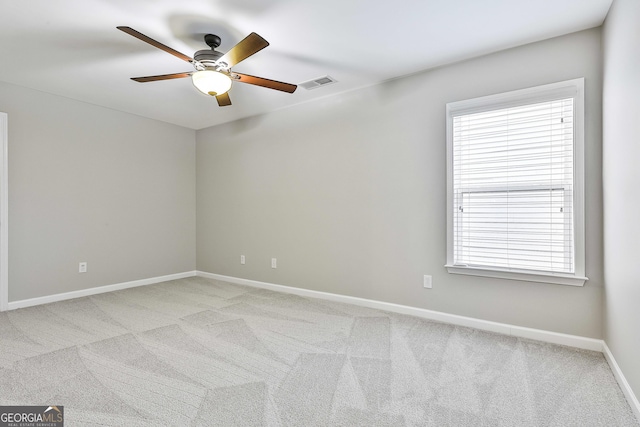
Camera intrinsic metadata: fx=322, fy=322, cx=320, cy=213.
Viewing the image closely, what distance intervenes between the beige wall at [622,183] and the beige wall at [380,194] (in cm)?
21

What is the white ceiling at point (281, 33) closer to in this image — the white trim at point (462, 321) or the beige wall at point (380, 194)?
the beige wall at point (380, 194)

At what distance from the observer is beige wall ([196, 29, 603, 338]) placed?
2584mm

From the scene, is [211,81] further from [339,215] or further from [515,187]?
[515,187]

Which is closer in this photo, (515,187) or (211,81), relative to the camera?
(211,81)

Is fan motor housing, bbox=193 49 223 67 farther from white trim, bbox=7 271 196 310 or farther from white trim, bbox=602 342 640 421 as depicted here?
white trim, bbox=602 342 640 421

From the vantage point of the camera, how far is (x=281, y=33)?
2.58 metres

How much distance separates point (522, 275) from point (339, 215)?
1.93m

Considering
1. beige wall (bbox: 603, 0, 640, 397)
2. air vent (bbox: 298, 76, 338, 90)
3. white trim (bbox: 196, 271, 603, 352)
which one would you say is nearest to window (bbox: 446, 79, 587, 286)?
beige wall (bbox: 603, 0, 640, 397)

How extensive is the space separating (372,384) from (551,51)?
2.93m

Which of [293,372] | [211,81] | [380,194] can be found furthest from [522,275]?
[211,81]

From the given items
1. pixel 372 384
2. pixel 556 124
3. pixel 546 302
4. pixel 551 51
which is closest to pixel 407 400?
pixel 372 384

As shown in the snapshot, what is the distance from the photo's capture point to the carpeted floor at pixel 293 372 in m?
1.73

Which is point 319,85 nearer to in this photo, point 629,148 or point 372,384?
point 629,148

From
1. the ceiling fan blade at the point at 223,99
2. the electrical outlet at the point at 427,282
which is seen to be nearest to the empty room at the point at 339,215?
the electrical outlet at the point at 427,282
